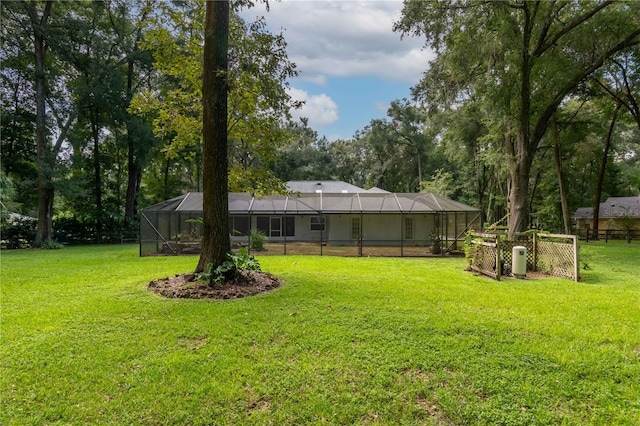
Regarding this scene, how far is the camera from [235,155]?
21219 mm

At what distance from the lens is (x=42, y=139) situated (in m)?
16.2

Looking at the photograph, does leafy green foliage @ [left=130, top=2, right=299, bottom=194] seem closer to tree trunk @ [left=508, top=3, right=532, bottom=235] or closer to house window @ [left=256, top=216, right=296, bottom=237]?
tree trunk @ [left=508, top=3, right=532, bottom=235]

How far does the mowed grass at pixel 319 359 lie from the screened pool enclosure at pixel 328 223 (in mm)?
7417

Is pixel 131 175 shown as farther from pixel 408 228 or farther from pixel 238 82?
pixel 238 82

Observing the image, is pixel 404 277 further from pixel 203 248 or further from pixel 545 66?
pixel 545 66

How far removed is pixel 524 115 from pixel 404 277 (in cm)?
789

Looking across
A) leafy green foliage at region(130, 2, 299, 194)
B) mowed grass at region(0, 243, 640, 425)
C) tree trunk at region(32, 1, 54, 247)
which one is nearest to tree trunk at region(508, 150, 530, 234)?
mowed grass at region(0, 243, 640, 425)

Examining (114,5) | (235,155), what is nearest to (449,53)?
(235,155)

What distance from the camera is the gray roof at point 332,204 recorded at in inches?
565

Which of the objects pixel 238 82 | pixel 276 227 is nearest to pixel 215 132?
pixel 238 82

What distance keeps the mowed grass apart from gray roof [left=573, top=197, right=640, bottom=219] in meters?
25.9

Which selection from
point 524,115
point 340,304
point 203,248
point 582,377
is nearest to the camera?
point 582,377

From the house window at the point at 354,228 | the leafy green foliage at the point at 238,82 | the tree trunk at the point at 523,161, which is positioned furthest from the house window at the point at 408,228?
the leafy green foliage at the point at 238,82

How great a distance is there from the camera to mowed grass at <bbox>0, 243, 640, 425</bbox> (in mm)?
2605
